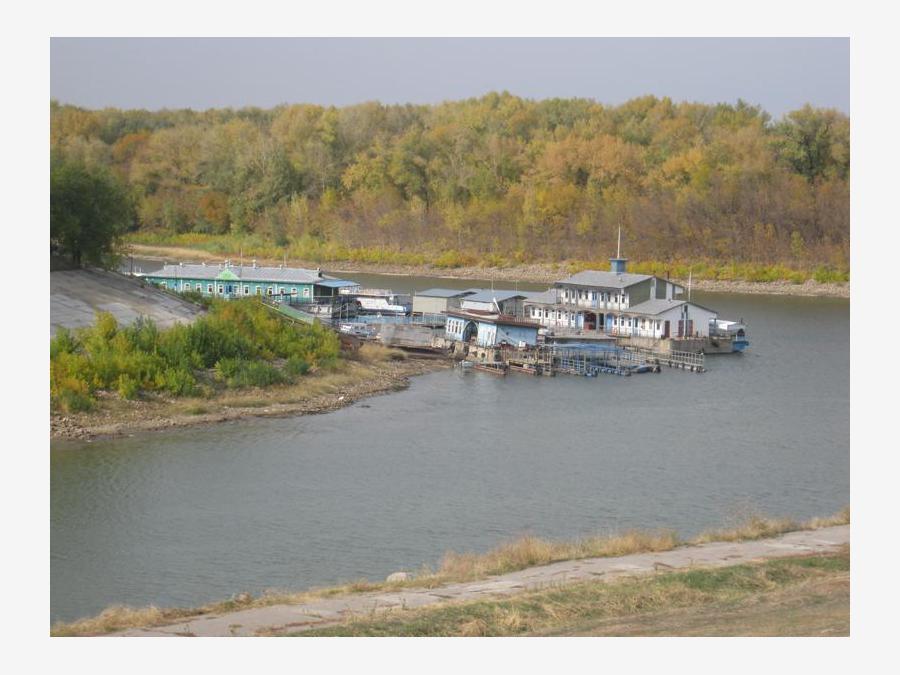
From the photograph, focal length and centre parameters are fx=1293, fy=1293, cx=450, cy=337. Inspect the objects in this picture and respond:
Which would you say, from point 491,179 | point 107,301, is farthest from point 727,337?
point 491,179

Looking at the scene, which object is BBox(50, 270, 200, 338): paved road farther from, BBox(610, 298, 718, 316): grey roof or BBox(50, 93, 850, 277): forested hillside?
BBox(50, 93, 850, 277): forested hillside

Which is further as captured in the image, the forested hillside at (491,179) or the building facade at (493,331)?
the forested hillside at (491,179)

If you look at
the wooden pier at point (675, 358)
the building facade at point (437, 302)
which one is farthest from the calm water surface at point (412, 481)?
the building facade at point (437, 302)

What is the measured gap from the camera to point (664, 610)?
7.64 meters

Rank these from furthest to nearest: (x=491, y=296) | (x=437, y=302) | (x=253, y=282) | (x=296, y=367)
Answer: (x=253, y=282), (x=437, y=302), (x=491, y=296), (x=296, y=367)

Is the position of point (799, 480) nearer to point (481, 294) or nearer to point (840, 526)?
point (840, 526)

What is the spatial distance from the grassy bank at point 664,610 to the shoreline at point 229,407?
7609mm

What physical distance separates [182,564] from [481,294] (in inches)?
612

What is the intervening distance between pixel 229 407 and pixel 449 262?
25.8m

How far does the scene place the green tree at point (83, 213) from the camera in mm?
19094

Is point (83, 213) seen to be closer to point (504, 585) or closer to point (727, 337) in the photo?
point (727, 337)

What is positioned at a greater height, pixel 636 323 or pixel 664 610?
pixel 636 323

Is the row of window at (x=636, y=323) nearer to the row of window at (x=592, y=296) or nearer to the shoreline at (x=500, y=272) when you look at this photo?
the row of window at (x=592, y=296)

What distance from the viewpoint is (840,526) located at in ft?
33.7
